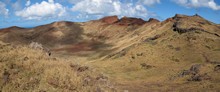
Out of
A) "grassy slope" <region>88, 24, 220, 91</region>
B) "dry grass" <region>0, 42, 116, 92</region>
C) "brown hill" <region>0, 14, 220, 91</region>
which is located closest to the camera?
"dry grass" <region>0, 42, 116, 92</region>

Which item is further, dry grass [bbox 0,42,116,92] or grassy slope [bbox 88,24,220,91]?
grassy slope [bbox 88,24,220,91]

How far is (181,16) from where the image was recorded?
240 feet

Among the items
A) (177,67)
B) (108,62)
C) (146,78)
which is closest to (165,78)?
(146,78)

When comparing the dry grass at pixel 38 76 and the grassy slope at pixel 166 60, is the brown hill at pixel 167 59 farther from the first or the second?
the dry grass at pixel 38 76

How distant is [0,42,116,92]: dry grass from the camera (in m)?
14.6

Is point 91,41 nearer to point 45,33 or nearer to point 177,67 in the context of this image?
point 45,33

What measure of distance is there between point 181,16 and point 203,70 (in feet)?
133

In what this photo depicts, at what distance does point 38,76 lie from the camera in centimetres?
1523

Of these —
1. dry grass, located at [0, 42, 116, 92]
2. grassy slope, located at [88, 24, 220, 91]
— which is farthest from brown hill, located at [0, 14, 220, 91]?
dry grass, located at [0, 42, 116, 92]

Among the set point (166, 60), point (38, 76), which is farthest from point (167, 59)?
point (38, 76)

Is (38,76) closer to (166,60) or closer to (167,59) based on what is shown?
(166,60)

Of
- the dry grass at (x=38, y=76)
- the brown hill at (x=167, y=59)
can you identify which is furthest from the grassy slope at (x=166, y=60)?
the dry grass at (x=38, y=76)

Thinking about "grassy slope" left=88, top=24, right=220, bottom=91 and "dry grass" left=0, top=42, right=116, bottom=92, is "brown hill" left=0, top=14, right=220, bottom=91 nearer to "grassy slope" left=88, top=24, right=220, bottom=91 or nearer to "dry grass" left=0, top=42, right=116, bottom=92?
"grassy slope" left=88, top=24, right=220, bottom=91

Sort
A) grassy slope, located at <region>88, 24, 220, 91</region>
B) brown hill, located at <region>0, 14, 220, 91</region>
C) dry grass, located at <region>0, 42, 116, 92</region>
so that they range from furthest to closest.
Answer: grassy slope, located at <region>88, 24, 220, 91</region>, brown hill, located at <region>0, 14, 220, 91</region>, dry grass, located at <region>0, 42, 116, 92</region>
